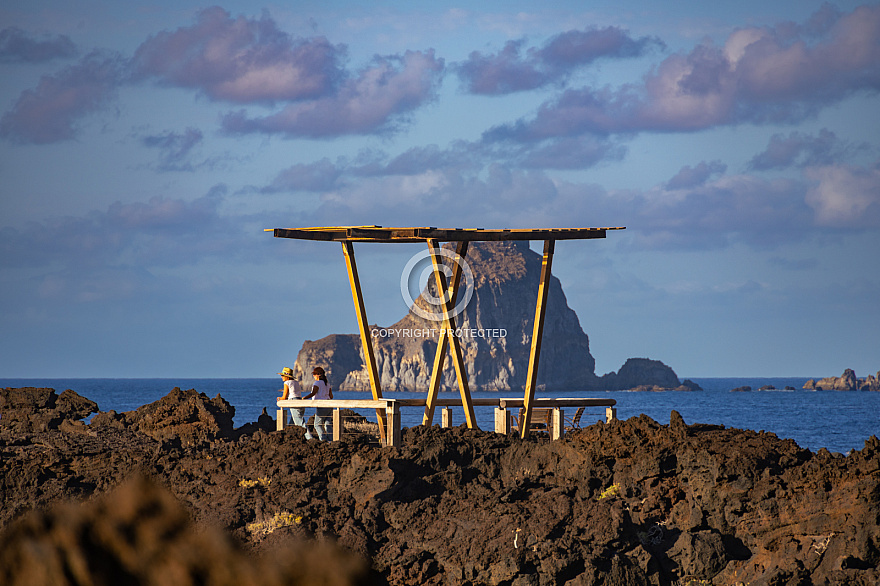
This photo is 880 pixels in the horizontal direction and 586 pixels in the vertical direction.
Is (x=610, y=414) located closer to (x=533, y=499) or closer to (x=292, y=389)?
(x=533, y=499)

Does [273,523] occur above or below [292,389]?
below

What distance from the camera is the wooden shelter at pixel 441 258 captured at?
16.0 meters

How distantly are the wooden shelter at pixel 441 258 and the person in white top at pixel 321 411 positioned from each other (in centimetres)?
86

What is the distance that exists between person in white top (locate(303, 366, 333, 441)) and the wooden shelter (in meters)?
0.86

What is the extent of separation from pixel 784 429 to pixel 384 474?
62.1m

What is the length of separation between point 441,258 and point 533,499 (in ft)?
17.9

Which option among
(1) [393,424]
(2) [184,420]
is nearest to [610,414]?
(1) [393,424]

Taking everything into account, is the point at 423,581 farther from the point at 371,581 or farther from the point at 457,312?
the point at 371,581

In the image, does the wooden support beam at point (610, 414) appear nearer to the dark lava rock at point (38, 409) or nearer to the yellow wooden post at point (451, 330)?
the yellow wooden post at point (451, 330)

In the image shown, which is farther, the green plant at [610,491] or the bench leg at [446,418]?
the bench leg at [446,418]

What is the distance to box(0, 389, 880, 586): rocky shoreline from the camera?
1145cm

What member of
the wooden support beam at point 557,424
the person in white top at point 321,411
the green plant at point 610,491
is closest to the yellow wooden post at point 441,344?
the person in white top at point 321,411

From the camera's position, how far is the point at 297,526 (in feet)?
40.1

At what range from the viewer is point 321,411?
16.1m
